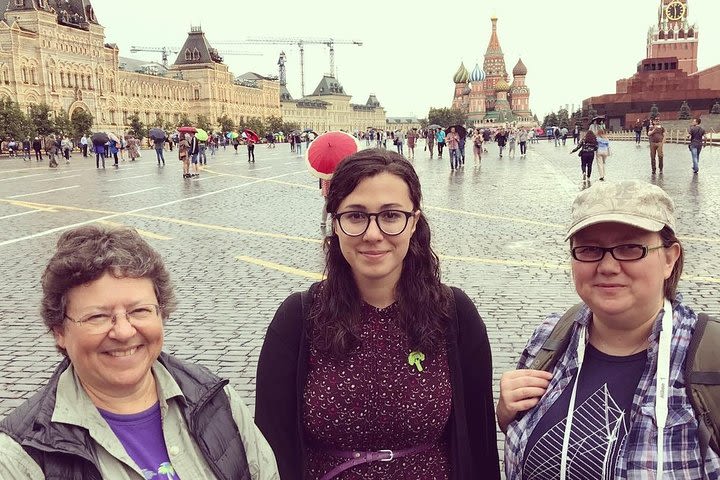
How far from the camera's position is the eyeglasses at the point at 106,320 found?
5.90 feet

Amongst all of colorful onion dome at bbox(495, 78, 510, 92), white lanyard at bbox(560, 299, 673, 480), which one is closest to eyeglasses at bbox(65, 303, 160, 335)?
A: white lanyard at bbox(560, 299, 673, 480)

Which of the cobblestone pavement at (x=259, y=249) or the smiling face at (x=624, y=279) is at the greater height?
the smiling face at (x=624, y=279)

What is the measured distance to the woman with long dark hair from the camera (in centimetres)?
215

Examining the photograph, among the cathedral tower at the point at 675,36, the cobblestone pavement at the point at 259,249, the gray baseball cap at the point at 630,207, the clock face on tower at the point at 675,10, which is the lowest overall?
the cobblestone pavement at the point at 259,249

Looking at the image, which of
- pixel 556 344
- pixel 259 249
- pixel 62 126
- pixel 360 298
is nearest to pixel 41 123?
pixel 62 126

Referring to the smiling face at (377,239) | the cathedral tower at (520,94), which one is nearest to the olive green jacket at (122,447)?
the smiling face at (377,239)

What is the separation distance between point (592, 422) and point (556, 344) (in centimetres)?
27

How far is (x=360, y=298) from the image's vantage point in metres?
2.27

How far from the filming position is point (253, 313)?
6430 millimetres

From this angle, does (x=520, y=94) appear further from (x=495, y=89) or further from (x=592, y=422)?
(x=592, y=422)

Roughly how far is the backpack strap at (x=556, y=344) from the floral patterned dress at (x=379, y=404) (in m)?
0.30

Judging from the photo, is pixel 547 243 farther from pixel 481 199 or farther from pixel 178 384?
pixel 178 384

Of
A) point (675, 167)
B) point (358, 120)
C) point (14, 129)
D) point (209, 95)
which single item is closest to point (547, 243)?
point (675, 167)

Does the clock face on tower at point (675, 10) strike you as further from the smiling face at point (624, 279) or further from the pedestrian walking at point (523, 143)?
the smiling face at point (624, 279)
